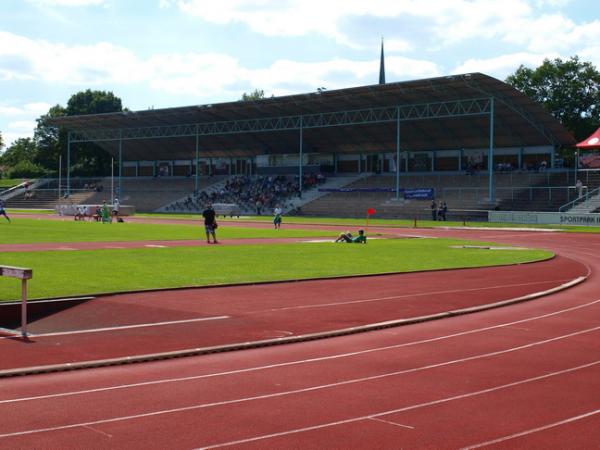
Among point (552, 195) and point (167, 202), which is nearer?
point (552, 195)

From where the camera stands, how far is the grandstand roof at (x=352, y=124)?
209 feet

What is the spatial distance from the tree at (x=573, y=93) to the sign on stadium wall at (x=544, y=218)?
2957 centimetres

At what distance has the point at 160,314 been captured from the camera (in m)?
13.8

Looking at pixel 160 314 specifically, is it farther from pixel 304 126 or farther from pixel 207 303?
pixel 304 126

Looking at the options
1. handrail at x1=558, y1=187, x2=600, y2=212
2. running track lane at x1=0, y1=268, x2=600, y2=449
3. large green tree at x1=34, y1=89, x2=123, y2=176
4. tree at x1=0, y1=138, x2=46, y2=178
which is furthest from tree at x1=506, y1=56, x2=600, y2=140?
tree at x1=0, y1=138, x2=46, y2=178

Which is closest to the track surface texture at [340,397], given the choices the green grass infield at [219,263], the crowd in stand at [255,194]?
the green grass infield at [219,263]

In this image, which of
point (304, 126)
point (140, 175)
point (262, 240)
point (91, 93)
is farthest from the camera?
point (91, 93)

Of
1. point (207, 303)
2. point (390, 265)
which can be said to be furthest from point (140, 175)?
point (207, 303)

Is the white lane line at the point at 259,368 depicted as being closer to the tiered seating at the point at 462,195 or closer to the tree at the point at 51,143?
the tiered seating at the point at 462,195

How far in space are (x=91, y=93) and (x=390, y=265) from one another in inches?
4160

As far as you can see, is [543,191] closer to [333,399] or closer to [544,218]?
[544,218]

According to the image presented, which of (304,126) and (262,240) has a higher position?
(304,126)

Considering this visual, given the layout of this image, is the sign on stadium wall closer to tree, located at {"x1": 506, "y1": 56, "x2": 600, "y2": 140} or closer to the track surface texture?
tree, located at {"x1": 506, "y1": 56, "x2": 600, "y2": 140}

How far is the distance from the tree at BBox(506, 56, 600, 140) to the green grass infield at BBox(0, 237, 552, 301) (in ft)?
187
